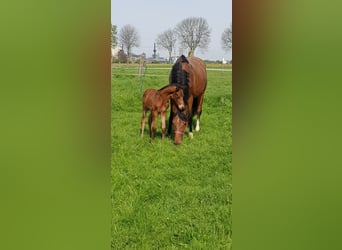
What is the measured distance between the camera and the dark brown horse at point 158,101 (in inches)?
60.4

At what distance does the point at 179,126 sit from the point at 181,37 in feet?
1.26

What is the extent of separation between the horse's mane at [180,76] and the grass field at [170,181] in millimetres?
65

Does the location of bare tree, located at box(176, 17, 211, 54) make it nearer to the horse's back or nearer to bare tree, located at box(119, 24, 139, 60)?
the horse's back

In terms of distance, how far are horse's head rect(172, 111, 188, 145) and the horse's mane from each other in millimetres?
68

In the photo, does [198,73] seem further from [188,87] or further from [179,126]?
[179,126]

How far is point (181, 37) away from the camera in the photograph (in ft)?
4.94

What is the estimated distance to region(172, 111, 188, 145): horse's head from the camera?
1.56 metres

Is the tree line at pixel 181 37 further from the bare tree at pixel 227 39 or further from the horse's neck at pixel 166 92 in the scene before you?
the horse's neck at pixel 166 92

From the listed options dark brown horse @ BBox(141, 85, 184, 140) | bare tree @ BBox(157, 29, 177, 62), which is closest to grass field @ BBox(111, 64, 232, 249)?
dark brown horse @ BBox(141, 85, 184, 140)
